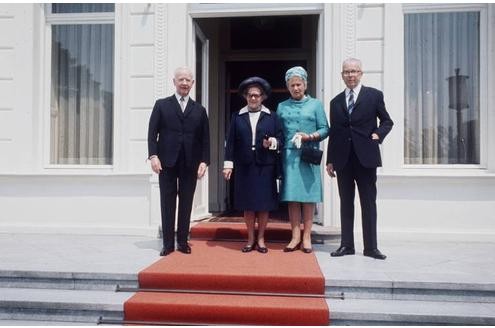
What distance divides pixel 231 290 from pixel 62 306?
48.6 inches

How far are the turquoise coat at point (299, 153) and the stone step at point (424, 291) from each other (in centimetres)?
108

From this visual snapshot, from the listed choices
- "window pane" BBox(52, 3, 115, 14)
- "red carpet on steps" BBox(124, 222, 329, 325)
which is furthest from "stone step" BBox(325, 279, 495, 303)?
"window pane" BBox(52, 3, 115, 14)

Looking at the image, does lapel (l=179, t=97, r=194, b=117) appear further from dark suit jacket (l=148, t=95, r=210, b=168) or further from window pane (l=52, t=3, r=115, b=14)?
window pane (l=52, t=3, r=115, b=14)

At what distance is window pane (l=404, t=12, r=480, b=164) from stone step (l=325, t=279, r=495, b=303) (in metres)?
2.61

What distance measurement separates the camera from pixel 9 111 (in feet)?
19.6

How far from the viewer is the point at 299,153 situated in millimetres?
4348

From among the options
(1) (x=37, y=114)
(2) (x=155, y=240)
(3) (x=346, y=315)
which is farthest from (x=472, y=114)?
(1) (x=37, y=114)

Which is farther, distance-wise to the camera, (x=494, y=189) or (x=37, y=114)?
(x=37, y=114)

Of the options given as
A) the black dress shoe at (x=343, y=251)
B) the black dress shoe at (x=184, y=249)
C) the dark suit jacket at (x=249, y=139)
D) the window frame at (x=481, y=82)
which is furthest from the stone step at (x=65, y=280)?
the window frame at (x=481, y=82)

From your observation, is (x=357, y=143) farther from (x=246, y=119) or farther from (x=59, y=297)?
(x=59, y=297)

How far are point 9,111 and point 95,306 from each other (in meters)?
3.75

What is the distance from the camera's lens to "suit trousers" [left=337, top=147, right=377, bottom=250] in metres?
4.27

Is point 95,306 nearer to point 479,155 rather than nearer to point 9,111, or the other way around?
point 9,111

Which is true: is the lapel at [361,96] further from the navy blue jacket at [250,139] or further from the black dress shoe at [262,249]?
the black dress shoe at [262,249]
